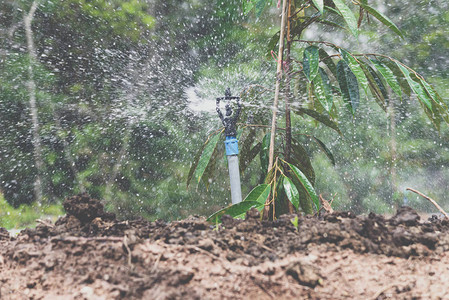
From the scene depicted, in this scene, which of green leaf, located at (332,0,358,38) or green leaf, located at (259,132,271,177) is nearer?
green leaf, located at (332,0,358,38)

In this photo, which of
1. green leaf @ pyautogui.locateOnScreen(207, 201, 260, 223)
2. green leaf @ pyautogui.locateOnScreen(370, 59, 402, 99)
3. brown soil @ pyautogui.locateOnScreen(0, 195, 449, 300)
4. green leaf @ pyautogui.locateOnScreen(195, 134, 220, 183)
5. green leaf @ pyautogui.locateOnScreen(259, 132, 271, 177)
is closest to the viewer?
brown soil @ pyautogui.locateOnScreen(0, 195, 449, 300)

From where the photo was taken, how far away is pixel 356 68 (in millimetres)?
1293

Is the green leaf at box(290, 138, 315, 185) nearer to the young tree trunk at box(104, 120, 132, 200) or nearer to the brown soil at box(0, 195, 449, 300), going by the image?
the brown soil at box(0, 195, 449, 300)

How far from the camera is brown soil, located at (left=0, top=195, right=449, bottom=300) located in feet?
2.27

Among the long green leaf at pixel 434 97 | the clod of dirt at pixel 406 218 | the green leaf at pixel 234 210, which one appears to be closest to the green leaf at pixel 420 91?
the long green leaf at pixel 434 97

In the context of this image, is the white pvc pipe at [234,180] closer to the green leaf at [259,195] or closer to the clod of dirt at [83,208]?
the green leaf at [259,195]

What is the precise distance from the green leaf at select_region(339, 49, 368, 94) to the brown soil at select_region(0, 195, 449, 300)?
51 centimetres

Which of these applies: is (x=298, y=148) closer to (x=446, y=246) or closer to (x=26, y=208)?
(x=446, y=246)

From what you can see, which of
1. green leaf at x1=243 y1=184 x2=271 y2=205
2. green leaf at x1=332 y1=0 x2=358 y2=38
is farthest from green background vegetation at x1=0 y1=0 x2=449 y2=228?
green leaf at x1=243 y1=184 x2=271 y2=205

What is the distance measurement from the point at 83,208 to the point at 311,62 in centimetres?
91

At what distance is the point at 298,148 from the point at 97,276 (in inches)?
49.3

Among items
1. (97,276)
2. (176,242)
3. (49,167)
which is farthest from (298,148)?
(49,167)

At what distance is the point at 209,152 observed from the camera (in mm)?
1446

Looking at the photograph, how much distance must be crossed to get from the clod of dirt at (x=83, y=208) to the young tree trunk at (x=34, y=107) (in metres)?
3.80
